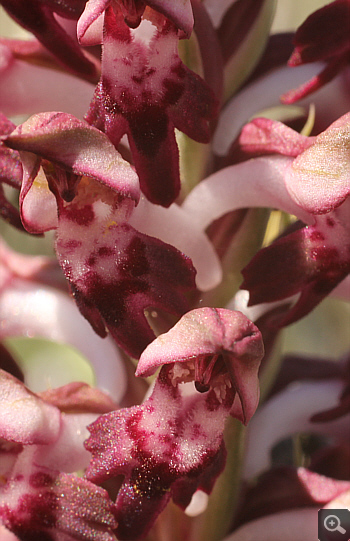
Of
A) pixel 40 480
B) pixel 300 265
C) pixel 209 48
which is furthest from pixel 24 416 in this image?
pixel 209 48

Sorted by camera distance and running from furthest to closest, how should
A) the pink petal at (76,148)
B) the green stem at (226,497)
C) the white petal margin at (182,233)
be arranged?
the green stem at (226,497) < the white petal margin at (182,233) < the pink petal at (76,148)

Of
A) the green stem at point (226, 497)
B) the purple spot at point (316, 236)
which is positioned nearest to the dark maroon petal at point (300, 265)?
the purple spot at point (316, 236)

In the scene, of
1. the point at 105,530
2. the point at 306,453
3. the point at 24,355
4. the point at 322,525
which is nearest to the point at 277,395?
the point at 306,453

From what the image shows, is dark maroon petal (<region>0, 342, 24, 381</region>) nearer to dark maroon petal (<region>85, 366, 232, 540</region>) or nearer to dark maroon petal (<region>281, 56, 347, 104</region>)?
dark maroon petal (<region>85, 366, 232, 540</region>)

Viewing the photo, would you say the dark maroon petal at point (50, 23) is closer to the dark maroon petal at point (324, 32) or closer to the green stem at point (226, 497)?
the dark maroon petal at point (324, 32)

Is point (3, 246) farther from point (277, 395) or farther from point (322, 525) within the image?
point (322, 525)

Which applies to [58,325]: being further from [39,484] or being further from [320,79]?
[320,79]

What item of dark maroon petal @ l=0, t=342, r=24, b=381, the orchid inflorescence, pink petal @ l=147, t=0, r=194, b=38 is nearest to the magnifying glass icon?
the orchid inflorescence
